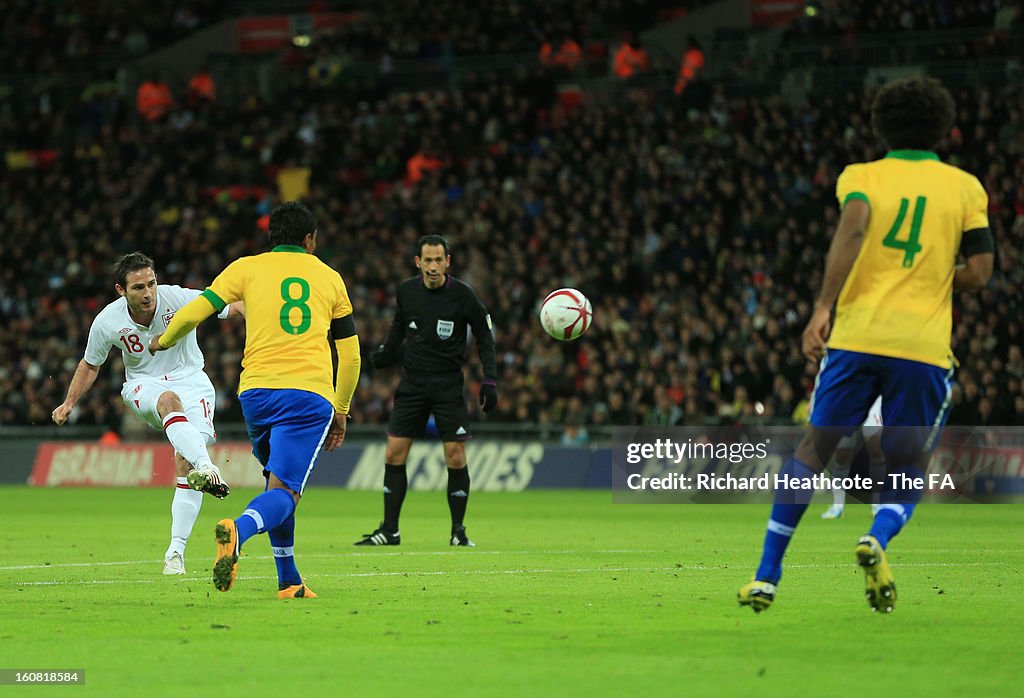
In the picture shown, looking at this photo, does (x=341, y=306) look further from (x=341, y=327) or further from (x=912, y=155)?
(x=912, y=155)

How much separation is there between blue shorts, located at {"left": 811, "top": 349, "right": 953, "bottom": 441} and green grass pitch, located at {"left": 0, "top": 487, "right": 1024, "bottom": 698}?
99 cm

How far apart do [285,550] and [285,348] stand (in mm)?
1136

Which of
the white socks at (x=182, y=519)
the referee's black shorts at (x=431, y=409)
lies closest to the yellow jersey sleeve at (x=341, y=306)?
the white socks at (x=182, y=519)

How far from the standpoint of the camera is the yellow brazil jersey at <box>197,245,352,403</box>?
350 inches

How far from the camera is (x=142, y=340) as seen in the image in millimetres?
11172

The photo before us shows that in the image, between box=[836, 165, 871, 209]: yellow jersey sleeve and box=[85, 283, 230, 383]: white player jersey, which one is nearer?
box=[836, 165, 871, 209]: yellow jersey sleeve

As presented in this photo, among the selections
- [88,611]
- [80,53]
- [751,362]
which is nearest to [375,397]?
[751,362]

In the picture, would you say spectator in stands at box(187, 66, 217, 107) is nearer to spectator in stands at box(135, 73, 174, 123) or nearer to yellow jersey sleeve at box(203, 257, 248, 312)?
spectator in stands at box(135, 73, 174, 123)

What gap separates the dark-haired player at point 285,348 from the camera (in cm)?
883

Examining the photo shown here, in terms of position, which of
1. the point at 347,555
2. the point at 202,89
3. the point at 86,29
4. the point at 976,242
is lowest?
the point at 347,555

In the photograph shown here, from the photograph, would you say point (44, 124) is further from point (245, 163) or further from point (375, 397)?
point (375, 397)

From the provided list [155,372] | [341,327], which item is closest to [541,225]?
[155,372]

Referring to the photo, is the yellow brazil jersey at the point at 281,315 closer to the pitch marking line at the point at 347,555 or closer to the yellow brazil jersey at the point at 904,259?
the yellow brazil jersey at the point at 904,259

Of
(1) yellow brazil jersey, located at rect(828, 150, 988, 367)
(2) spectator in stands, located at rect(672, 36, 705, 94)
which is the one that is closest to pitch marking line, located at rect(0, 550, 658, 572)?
(1) yellow brazil jersey, located at rect(828, 150, 988, 367)
